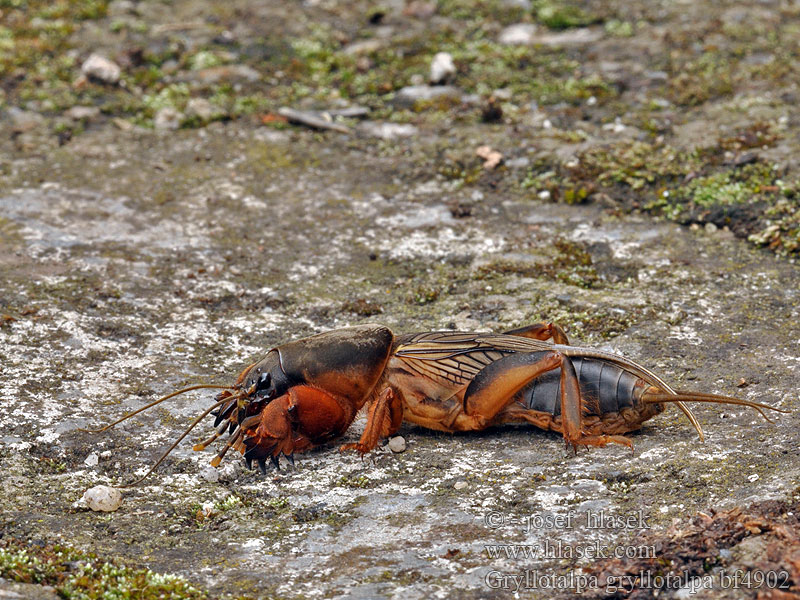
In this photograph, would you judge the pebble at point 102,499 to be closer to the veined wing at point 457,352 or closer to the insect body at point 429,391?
the insect body at point 429,391

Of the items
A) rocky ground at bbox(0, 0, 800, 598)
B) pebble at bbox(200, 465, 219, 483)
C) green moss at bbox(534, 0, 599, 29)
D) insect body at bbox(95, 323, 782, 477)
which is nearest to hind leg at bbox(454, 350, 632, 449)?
insect body at bbox(95, 323, 782, 477)

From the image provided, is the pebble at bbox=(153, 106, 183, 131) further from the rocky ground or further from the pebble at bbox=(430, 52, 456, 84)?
the pebble at bbox=(430, 52, 456, 84)

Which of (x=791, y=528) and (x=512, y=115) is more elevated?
(x=512, y=115)

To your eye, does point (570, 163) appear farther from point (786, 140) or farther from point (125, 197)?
point (125, 197)

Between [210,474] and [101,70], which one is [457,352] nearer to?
[210,474]

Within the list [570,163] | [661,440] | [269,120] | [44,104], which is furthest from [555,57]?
[661,440]

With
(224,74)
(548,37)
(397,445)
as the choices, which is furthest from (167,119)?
(397,445)
